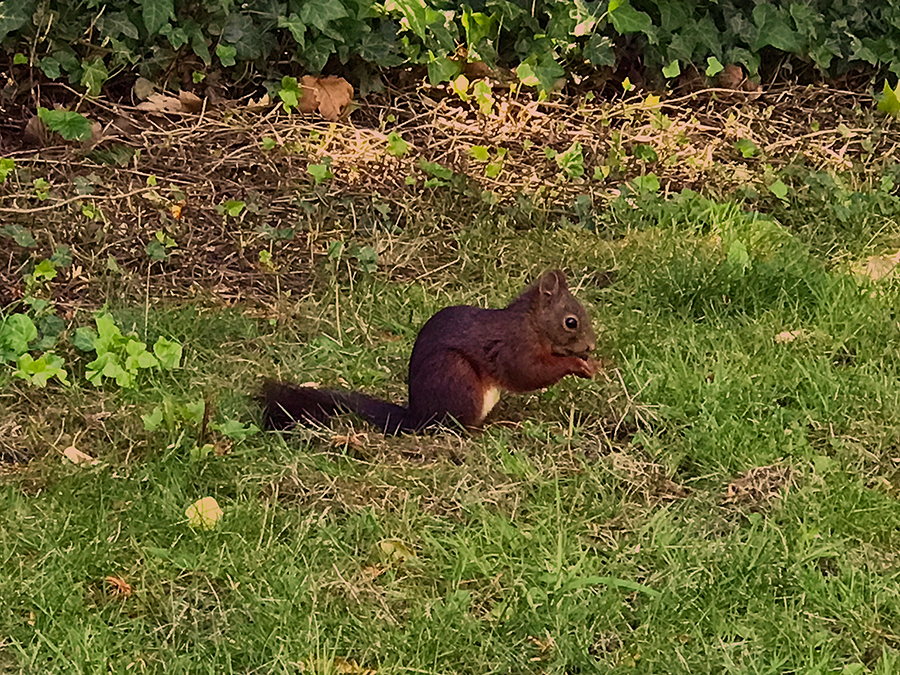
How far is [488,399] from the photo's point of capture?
10.7 ft

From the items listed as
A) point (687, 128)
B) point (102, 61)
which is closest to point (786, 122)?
point (687, 128)

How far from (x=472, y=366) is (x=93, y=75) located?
259 cm

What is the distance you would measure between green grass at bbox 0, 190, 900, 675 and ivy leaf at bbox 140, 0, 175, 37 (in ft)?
5.11

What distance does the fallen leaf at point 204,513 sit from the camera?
2.78m

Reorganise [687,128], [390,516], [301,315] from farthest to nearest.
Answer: [687,128] → [301,315] → [390,516]

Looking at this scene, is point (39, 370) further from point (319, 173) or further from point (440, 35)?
point (440, 35)

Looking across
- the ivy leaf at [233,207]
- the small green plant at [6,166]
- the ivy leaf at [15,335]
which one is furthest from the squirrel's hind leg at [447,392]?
the small green plant at [6,166]

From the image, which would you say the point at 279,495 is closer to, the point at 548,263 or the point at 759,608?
the point at 759,608

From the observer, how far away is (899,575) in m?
2.63

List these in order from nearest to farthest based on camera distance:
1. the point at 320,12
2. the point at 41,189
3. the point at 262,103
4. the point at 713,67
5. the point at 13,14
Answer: the point at 41,189 → the point at 13,14 → the point at 320,12 → the point at 262,103 → the point at 713,67

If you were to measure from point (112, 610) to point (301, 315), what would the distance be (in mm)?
1588

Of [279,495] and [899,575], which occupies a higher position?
[899,575]

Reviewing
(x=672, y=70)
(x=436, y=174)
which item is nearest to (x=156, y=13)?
(x=436, y=174)

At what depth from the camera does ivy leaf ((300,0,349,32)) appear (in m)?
4.99
